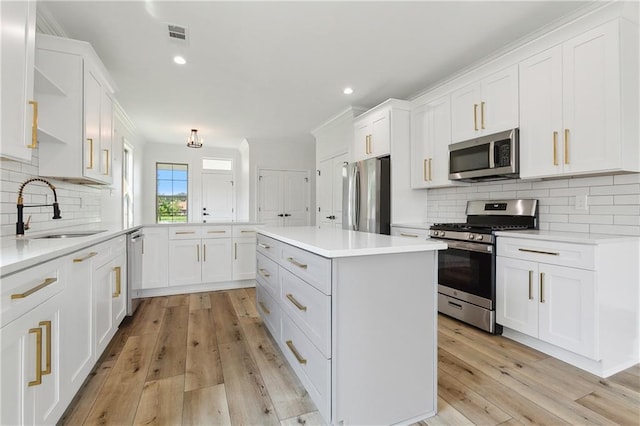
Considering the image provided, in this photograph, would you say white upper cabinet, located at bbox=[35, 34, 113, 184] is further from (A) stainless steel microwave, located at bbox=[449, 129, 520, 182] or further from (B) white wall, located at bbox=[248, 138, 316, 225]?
(B) white wall, located at bbox=[248, 138, 316, 225]

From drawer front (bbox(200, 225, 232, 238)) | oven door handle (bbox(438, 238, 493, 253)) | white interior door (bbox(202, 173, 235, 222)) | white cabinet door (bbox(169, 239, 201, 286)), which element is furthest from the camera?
white interior door (bbox(202, 173, 235, 222))

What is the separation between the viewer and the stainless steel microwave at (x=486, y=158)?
2594 mm

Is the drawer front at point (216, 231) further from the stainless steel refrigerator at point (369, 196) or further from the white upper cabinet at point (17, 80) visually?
the white upper cabinet at point (17, 80)

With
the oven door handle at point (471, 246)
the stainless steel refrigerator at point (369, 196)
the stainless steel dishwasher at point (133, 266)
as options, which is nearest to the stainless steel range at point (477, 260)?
the oven door handle at point (471, 246)

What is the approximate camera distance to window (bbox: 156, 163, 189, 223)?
6809 millimetres

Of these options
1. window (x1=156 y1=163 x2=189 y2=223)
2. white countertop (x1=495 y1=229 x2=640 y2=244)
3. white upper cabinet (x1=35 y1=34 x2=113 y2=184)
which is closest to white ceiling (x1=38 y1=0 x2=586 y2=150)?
white upper cabinet (x1=35 y1=34 x2=113 y2=184)

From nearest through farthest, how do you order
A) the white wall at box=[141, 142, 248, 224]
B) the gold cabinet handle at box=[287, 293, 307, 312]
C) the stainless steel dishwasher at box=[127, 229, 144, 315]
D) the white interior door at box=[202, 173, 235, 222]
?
the gold cabinet handle at box=[287, 293, 307, 312]
the stainless steel dishwasher at box=[127, 229, 144, 315]
the white wall at box=[141, 142, 248, 224]
the white interior door at box=[202, 173, 235, 222]

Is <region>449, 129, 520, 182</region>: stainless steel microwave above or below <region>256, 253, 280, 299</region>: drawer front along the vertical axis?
above

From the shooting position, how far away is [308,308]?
1630mm

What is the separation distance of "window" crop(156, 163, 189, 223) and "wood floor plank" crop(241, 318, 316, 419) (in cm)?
507

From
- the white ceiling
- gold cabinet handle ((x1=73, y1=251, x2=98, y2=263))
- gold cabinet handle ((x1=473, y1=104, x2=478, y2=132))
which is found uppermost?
the white ceiling

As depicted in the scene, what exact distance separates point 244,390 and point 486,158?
2.72m

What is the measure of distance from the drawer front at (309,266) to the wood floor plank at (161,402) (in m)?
0.96

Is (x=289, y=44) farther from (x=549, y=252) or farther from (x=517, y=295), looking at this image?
(x=517, y=295)
